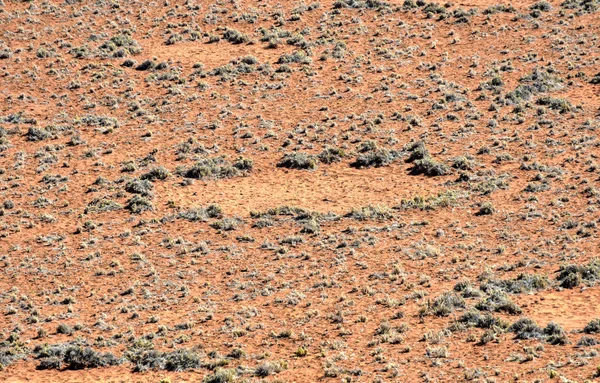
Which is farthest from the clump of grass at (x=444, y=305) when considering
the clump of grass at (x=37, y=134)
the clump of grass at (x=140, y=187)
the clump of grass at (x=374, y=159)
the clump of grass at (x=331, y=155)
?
the clump of grass at (x=37, y=134)

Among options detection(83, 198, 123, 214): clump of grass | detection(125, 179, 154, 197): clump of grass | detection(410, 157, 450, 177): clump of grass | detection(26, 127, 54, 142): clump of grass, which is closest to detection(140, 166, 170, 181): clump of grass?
detection(125, 179, 154, 197): clump of grass

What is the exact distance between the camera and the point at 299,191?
131 ft

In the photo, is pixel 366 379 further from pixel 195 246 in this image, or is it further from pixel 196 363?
pixel 195 246

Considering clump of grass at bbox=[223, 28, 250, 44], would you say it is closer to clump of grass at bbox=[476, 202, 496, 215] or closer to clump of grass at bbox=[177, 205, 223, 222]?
clump of grass at bbox=[177, 205, 223, 222]

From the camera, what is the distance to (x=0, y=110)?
154 feet

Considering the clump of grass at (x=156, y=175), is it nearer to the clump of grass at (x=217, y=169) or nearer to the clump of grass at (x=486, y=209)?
the clump of grass at (x=217, y=169)

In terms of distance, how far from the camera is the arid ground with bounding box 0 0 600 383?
92.5ft

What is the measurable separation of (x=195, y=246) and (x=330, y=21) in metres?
25.8

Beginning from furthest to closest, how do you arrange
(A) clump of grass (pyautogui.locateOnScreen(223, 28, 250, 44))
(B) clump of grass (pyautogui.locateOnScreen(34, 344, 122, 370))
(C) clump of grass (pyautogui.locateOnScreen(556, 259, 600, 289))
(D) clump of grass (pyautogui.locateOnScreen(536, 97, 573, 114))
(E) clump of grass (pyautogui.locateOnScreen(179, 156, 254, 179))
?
(A) clump of grass (pyautogui.locateOnScreen(223, 28, 250, 44)) → (D) clump of grass (pyautogui.locateOnScreen(536, 97, 573, 114)) → (E) clump of grass (pyautogui.locateOnScreen(179, 156, 254, 179)) → (C) clump of grass (pyautogui.locateOnScreen(556, 259, 600, 289)) → (B) clump of grass (pyautogui.locateOnScreen(34, 344, 122, 370))

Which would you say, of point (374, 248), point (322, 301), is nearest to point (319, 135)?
point (374, 248)

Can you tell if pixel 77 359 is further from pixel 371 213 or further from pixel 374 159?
pixel 374 159

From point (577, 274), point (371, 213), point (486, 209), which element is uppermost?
point (486, 209)

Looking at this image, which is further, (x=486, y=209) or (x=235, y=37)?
(x=235, y=37)

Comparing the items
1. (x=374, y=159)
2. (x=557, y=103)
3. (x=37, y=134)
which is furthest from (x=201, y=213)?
(x=557, y=103)
